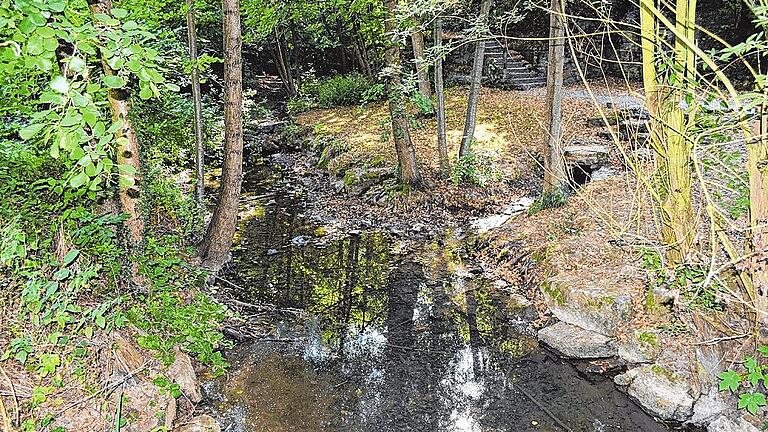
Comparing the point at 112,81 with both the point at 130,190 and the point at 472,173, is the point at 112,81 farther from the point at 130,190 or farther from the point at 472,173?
the point at 472,173

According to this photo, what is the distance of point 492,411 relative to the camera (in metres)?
4.75

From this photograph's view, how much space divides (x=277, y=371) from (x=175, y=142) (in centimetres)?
448

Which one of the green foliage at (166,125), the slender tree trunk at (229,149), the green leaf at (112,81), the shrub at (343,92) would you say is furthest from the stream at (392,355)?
the shrub at (343,92)

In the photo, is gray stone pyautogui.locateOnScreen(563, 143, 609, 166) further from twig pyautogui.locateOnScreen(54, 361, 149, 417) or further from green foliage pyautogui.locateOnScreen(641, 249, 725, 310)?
twig pyautogui.locateOnScreen(54, 361, 149, 417)

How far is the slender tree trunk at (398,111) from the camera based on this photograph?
9082 millimetres

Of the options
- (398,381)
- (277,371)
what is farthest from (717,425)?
(277,371)

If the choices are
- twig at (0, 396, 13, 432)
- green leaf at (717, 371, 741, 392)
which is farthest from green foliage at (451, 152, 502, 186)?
twig at (0, 396, 13, 432)

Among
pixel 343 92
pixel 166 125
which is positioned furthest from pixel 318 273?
pixel 343 92

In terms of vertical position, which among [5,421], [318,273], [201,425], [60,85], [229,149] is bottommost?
[318,273]

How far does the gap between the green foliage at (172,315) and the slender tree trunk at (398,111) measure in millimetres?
5149

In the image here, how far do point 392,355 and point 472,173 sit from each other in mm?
5370

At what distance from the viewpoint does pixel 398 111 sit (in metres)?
9.60

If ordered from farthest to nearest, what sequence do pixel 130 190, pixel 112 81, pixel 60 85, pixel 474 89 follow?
1. pixel 474 89
2. pixel 130 190
3. pixel 112 81
4. pixel 60 85

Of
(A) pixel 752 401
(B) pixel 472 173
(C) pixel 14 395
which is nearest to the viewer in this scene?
(C) pixel 14 395
